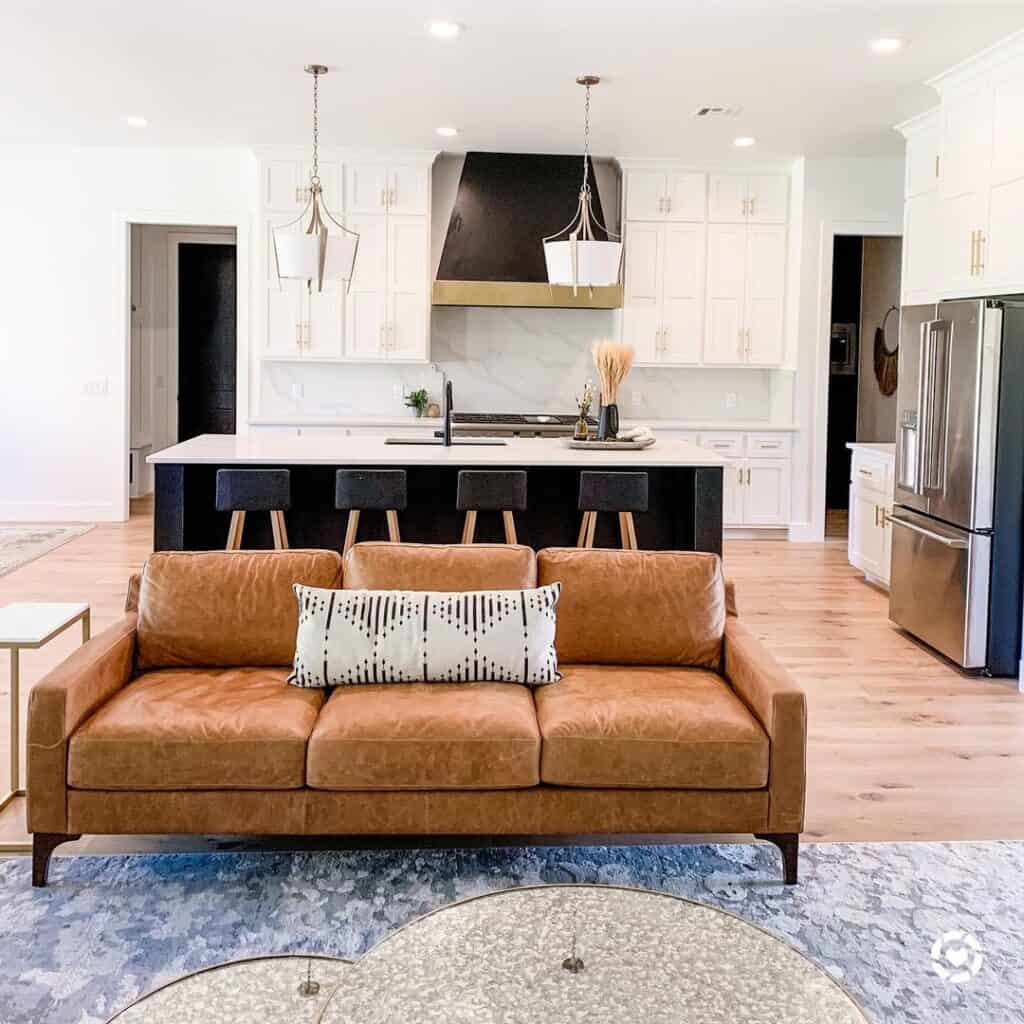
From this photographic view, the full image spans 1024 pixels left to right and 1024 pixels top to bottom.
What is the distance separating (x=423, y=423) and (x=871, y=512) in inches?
122

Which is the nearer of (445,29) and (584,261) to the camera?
(445,29)

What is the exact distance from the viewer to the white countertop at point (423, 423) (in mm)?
8305

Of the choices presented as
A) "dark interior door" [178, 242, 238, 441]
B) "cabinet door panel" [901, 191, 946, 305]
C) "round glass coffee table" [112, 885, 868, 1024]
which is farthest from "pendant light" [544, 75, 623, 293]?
"dark interior door" [178, 242, 238, 441]

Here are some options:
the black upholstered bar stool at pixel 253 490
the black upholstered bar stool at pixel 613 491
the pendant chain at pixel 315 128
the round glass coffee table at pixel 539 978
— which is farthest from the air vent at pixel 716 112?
the round glass coffee table at pixel 539 978

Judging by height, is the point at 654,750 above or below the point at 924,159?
below

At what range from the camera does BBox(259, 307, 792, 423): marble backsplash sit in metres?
8.73

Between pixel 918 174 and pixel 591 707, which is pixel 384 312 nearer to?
pixel 918 174

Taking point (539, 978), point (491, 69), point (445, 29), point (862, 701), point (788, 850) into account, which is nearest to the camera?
point (539, 978)

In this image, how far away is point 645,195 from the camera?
332 inches

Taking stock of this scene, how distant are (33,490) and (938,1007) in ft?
26.4

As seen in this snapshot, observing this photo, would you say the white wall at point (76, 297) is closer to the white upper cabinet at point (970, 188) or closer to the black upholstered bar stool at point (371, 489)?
the black upholstered bar stool at point (371, 489)

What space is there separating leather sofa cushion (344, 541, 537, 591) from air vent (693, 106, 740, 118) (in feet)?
13.5

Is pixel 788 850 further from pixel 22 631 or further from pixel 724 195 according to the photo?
pixel 724 195

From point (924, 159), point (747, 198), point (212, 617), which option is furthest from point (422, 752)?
point (747, 198)
